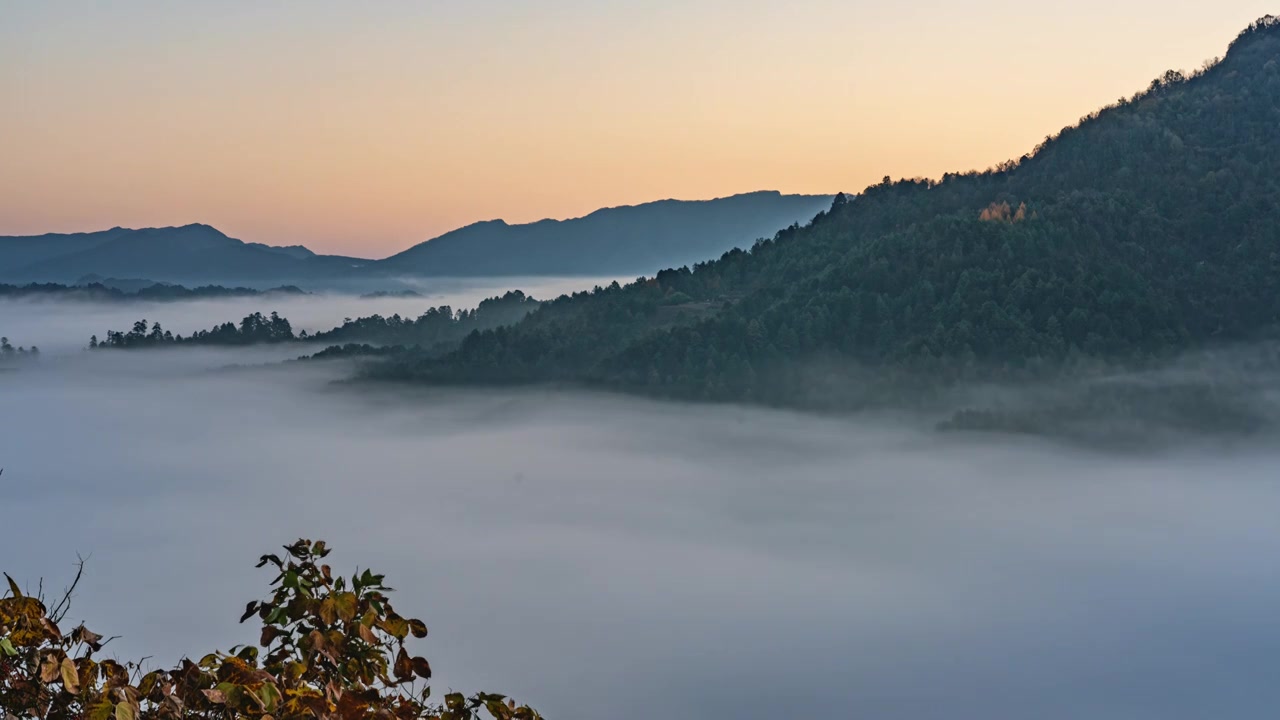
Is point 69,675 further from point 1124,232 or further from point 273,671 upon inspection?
point 1124,232

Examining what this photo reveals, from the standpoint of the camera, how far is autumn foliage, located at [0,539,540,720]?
266 inches

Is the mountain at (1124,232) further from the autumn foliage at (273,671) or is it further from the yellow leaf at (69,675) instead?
the yellow leaf at (69,675)

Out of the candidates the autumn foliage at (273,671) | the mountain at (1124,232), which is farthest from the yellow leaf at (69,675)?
the mountain at (1124,232)

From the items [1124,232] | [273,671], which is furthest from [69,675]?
[1124,232]

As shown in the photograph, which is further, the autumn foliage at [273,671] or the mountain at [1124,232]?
the mountain at [1124,232]

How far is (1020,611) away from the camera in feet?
591

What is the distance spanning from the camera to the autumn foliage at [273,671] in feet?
22.1

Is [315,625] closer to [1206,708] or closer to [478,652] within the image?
[1206,708]

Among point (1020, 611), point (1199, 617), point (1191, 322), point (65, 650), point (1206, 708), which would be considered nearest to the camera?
point (65, 650)

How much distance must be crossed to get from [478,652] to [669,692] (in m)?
33.2

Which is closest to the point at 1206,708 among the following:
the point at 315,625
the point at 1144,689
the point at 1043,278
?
the point at 1144,689

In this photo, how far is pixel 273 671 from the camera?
25.8ft

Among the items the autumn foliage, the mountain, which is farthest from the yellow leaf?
the mountain

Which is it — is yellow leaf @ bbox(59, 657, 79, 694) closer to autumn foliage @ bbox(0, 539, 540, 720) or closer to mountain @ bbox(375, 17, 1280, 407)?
autumn foliage @ bbox(0, 539, 540, 720)
